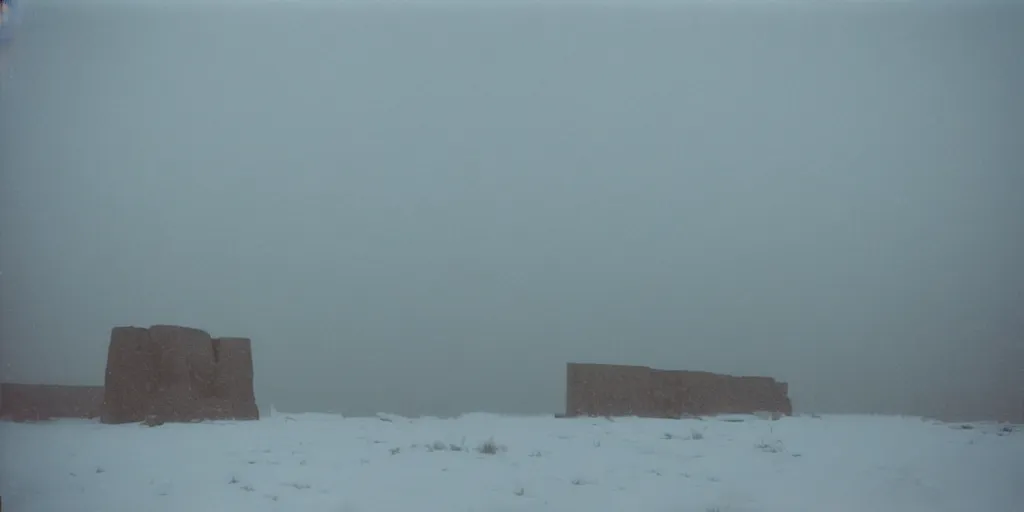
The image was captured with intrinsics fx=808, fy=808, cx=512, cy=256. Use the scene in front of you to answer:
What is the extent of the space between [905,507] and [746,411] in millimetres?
7809

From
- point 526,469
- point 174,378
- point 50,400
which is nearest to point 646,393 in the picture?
point 526,469

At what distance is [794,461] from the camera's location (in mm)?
6652

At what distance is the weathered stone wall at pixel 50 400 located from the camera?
16.1 meters

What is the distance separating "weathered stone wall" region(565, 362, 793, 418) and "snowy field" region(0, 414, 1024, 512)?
137 inches

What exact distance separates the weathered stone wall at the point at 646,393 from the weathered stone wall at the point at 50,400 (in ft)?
32.2

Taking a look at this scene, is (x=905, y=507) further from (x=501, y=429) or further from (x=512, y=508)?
(x=501, y=429)

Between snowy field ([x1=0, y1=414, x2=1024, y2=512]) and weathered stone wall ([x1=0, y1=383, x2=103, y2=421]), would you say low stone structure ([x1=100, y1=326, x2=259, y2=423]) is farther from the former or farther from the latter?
weathered stone wall ([x1=0, y1=383, x2=103, y2=421])

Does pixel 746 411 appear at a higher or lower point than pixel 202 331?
lower

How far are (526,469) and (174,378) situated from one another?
6881 mm

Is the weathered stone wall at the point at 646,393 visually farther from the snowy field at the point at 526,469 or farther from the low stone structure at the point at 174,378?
the low stone structure at the point at 174,378

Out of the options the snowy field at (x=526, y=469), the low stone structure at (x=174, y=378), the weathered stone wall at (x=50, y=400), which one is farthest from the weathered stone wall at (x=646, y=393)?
the weathered stone wall at (x=50, y=400)

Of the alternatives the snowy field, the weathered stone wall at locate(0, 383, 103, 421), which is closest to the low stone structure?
the snowy field

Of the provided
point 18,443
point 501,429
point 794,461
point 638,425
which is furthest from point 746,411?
point 18,443

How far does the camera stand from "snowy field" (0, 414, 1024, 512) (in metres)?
5.39
